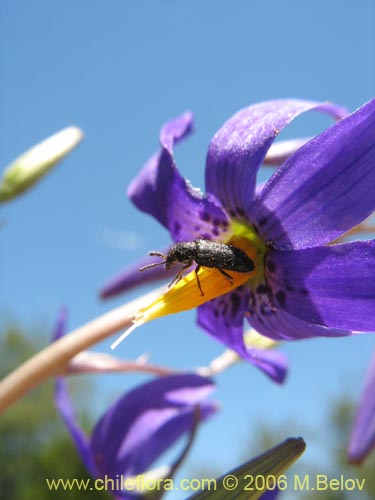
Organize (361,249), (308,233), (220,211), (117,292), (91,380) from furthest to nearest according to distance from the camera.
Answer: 1. (91,380)
2. (117,292)
3. (220,211)
4. (308,233)
5. (361,249)

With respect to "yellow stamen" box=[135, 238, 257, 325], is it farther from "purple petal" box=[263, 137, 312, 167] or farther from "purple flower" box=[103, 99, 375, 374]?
"purple petal" box=[263, 137, 312, 167]

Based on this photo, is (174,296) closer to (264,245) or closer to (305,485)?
(264,245)

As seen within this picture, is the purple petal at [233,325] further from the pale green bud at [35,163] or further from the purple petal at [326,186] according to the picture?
the pale green bud at [35,163]

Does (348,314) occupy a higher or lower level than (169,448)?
higher

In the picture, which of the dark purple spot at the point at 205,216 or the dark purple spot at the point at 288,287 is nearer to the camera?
the dark purple spot at the point at 288,287

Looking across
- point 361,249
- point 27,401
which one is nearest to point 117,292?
point 361,249

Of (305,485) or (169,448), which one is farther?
(169,448)

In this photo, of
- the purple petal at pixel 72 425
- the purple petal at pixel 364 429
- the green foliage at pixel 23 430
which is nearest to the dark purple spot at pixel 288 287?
the purple petal at pixel 364 429
